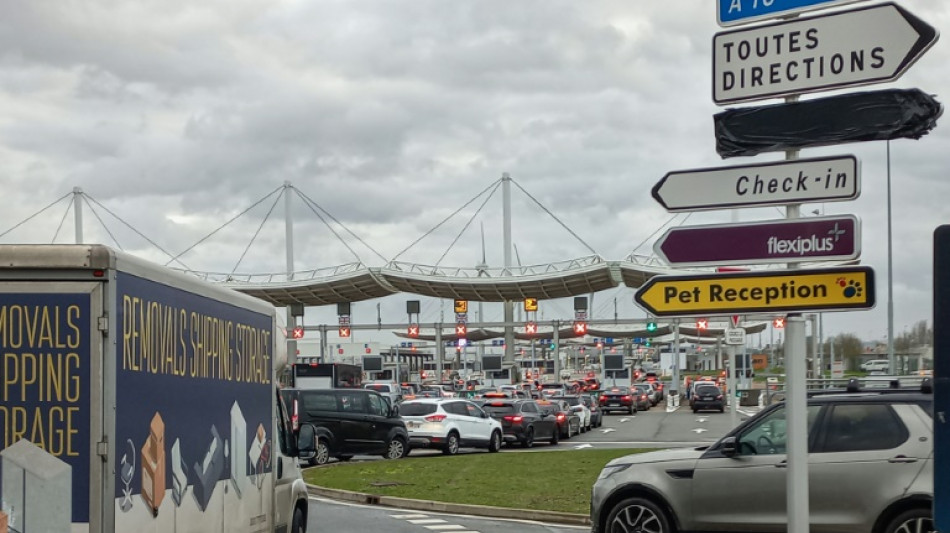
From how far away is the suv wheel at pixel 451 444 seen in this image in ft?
110

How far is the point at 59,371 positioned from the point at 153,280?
96 centimetres

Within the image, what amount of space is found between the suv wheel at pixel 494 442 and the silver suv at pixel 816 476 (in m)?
22.6

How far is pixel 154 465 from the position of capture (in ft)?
24.8

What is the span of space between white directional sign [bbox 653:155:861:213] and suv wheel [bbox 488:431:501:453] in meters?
27.9

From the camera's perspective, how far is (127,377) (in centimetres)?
707

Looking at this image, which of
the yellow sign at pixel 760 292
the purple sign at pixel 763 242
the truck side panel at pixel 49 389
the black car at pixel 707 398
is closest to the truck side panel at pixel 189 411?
the truck side panel at pixel 49 389

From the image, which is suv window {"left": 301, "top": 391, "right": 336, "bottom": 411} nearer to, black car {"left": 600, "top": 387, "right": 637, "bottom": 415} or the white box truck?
the white box truck

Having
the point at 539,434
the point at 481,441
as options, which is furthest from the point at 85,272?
the point at 539,434

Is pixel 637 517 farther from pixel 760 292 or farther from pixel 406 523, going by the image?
pixel 406 523

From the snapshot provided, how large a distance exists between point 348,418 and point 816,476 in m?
20.5

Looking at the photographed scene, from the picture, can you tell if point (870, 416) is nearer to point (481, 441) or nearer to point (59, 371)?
point (59, 371)

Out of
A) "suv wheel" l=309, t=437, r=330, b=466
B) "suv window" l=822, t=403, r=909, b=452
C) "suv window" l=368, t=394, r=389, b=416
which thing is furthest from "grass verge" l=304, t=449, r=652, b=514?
"suv window" l=822, t=403, r=909, b=452

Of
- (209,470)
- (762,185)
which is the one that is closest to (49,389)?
(209,470)

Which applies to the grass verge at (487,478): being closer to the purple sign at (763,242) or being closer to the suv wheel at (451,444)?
the suv wheel at (451,444)
